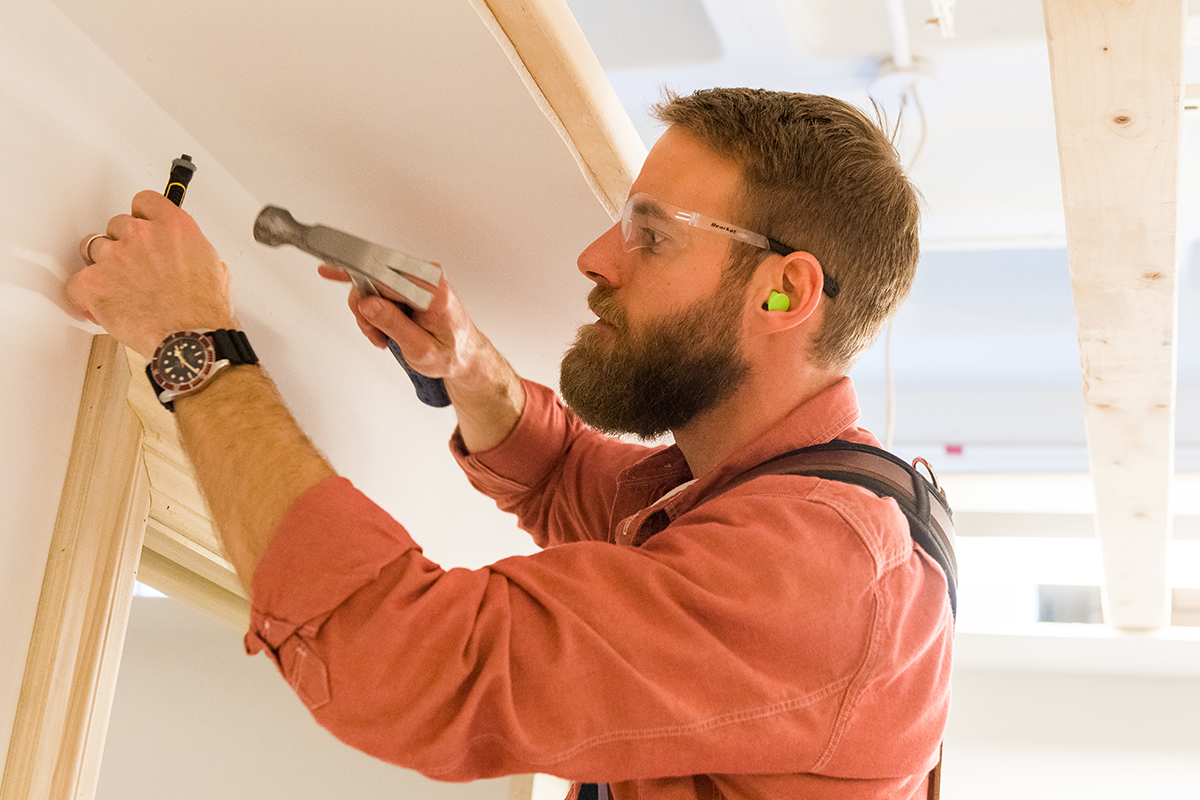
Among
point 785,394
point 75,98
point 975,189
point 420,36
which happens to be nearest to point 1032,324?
point 975,189

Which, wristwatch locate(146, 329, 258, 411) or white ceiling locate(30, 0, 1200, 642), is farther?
white ceiling locate(30, 0, 1200, 642)

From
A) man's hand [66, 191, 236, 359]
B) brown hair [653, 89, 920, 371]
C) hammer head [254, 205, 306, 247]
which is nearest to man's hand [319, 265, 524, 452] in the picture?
hammer head [254, 205, 306, 247]

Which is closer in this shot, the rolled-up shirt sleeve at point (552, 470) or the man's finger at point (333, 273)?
the man's finger at point (333, 273)

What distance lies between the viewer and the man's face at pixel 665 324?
4.42ft

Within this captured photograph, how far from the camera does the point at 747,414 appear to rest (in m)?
1.41

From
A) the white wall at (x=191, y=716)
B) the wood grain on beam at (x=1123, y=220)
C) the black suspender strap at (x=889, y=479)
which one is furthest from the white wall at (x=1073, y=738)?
the black suspender strap at (x=889, y=479)

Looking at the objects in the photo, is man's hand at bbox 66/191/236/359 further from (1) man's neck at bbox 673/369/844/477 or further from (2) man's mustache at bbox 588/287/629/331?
(1) man's neck at bbox 673/369/844/477

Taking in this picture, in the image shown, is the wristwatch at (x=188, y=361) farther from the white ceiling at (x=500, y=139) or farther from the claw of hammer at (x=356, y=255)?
the white ceiling at (x=500, y=139)

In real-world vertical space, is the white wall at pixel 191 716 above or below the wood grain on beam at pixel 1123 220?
below

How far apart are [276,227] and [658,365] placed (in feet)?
1.53

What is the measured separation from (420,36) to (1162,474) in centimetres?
177

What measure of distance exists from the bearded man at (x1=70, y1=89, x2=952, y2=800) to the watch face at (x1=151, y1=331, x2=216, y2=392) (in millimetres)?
16

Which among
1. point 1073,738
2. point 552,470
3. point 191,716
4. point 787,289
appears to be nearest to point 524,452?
point 552,470

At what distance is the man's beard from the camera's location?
1345mm
